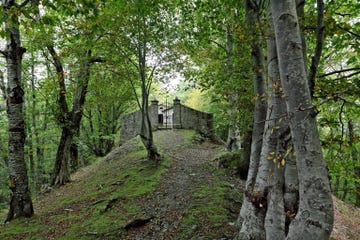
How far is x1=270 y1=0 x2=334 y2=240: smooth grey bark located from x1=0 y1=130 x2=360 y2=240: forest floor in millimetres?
2432

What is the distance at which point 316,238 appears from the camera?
66.9 inches

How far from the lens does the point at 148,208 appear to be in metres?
5.39

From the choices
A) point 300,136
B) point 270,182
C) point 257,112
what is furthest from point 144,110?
point 300,136

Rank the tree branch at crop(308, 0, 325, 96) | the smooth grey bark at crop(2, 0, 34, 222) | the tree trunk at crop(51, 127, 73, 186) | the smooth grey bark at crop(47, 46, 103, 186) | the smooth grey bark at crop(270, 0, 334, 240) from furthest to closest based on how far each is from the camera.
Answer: the tree trunk at crop(51, 127, 73, 186), the smooth grey bark at crop(47, 46, 103, 186), the smooth grey bark at crop(2, 0, 34, 222), the tree branch at crop(308, 0, 325, 96), the smooth grey bark at crop(270, 0, 334, 240)

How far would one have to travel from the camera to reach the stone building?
1752 centimetres

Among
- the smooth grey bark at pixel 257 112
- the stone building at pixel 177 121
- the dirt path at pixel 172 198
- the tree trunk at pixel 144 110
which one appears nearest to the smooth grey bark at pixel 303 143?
the smooth grey bark at pixel 257 112

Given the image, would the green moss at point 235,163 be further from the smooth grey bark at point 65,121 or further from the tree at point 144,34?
the smooth grey bark at point 65,121

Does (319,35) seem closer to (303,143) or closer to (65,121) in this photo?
(303,143)

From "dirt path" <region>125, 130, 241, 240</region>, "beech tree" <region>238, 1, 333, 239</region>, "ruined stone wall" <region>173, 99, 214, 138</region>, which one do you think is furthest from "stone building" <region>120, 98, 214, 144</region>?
"beech tree" <region>238, 1, 333, 239</region>

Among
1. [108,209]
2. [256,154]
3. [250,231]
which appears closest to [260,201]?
[250,231]

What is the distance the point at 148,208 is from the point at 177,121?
1285 centimetres

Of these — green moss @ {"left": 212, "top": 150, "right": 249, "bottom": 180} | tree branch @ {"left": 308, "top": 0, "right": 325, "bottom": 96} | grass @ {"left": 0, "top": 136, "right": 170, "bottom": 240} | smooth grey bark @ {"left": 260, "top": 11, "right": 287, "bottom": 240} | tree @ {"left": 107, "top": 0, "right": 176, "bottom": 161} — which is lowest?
grass @ {"left": 0, "top": 136, "right": 170, "bottom": 240}

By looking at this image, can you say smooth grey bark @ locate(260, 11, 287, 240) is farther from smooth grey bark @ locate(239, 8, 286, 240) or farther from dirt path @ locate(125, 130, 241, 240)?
dirt path @ locate(125, 130, 241, 240)

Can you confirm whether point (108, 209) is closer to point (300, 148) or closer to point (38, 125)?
point (300, 148)
